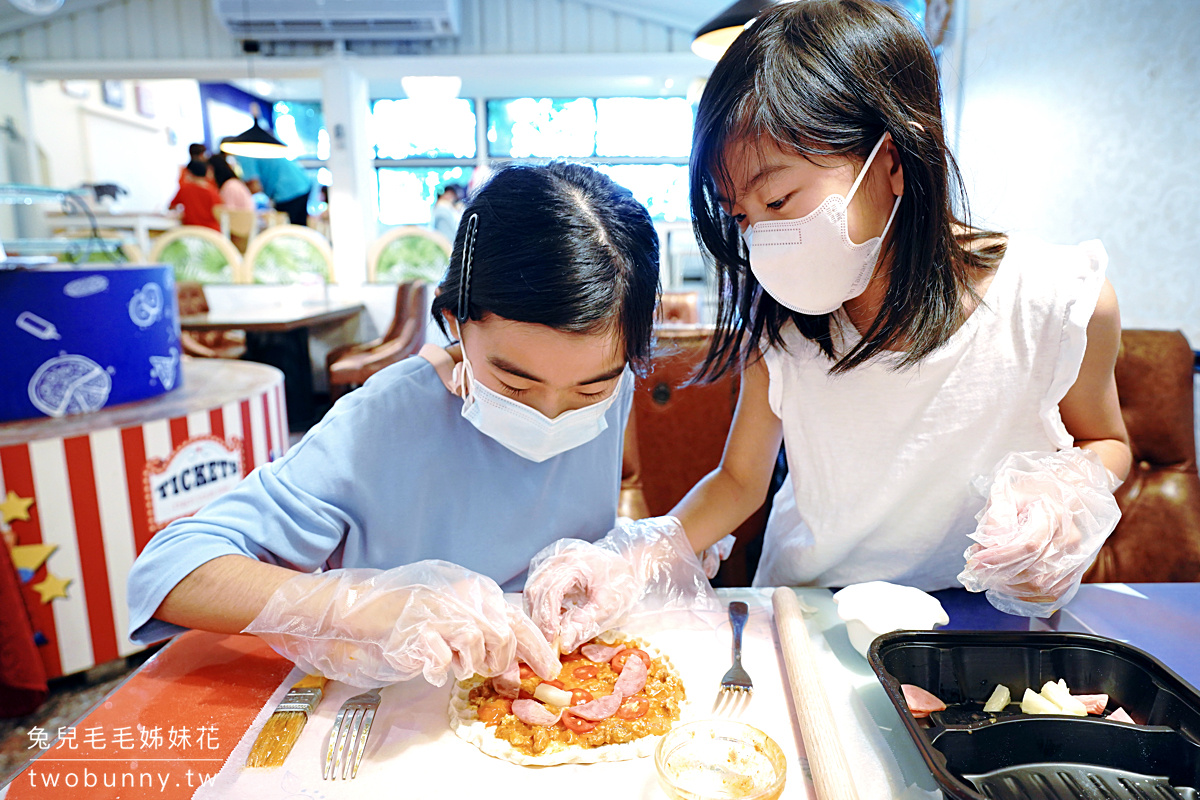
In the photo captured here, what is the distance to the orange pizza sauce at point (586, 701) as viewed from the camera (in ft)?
2.73

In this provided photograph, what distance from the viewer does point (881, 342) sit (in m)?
1.15

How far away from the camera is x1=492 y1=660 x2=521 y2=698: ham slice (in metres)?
0.92

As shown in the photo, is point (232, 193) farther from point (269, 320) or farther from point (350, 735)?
point (350, 735)

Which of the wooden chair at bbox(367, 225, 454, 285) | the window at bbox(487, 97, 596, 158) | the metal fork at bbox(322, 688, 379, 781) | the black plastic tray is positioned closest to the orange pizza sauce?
the metal fork at bbox(322, 688, 379, 781)

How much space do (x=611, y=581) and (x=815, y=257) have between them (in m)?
0.56

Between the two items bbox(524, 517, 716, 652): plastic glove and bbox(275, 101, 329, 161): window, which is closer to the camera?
bbox(524, 517, 716, 652): plastic glove

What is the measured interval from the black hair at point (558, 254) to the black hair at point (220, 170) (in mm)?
8501

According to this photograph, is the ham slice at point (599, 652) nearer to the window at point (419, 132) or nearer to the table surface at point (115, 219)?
the table surface at point (115, 219)

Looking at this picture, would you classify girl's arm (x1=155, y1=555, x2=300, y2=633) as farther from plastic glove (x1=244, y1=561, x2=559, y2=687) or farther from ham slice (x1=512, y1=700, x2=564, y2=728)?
ham slice (x1=512, y1=700, x2=564, y2=728)

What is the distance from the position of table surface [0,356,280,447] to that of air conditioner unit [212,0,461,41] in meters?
5.57

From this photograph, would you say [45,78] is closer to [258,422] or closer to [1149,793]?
[258,422]

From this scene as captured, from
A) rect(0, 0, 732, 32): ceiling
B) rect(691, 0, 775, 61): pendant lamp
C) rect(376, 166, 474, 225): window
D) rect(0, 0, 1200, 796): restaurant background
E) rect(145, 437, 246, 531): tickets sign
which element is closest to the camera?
rect(145, 437, 246, 531): tickets sign

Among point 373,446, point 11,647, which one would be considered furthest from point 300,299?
point 373,446

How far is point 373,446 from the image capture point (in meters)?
1.11
